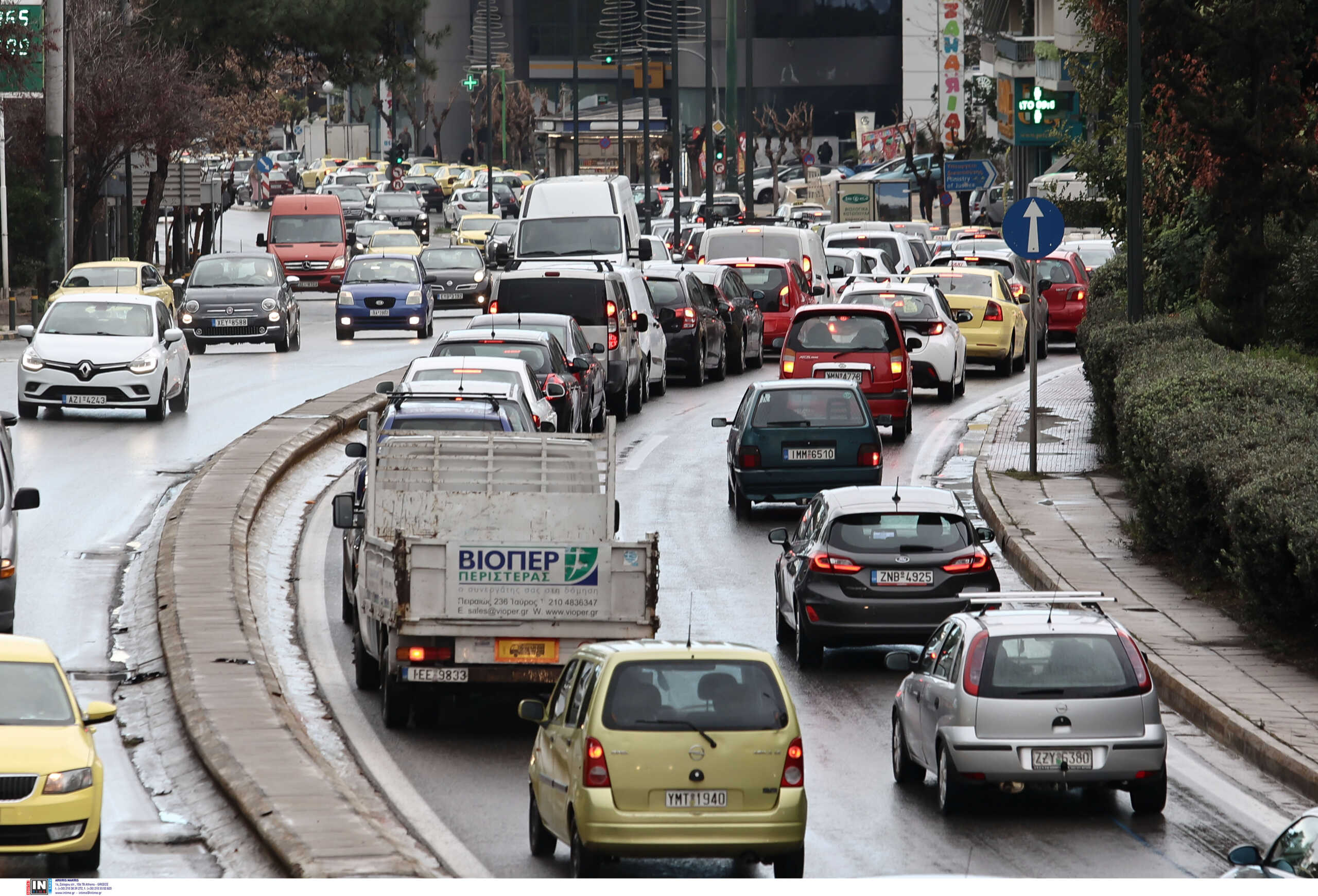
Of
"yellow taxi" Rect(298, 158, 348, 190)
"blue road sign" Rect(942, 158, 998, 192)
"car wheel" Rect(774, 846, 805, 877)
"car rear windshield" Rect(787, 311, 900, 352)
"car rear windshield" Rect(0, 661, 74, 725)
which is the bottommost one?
"car wheel" Rect(774, 846, 805, 877)

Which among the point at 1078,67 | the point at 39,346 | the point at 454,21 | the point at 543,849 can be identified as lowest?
the point at 543,849

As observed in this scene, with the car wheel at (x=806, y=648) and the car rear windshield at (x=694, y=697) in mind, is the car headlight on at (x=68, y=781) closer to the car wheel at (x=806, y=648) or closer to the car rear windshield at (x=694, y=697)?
the car rear windshield at (x=694, y=697)

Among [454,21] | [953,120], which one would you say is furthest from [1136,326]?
[454,21]

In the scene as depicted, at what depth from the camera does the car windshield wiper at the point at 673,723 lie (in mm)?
10586

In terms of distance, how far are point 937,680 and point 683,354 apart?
923 inches

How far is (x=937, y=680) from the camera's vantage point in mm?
12820

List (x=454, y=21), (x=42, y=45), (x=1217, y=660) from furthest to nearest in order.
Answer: (x=454, y=21) < (x=42, y=45) < (x=1217, y=660)

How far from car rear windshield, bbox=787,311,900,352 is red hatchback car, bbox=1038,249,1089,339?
44.0 ft

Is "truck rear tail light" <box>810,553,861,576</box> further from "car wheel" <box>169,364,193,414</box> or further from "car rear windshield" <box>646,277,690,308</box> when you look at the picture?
"car rear windshield" <box>646,277,690,308</box>

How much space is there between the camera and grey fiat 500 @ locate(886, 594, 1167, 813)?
1225cm

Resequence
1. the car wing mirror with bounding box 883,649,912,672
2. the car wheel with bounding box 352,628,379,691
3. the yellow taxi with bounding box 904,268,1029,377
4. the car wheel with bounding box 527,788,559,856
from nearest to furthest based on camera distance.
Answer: the car wheel with bounding box 527,788,559,856 < the car wing mirror with bounding box 883,649,912,672 < the car wheel with bounding box 352,628,379,691 < the yellow taxi with bounding box 904,268,1029,377

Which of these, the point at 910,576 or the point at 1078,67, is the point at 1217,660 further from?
the point at 1078,67

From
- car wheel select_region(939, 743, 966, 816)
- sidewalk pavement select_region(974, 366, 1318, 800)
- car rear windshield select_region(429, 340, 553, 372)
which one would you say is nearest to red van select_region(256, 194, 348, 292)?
sidewalk pavement select_region(974, 366, 1318, 800)

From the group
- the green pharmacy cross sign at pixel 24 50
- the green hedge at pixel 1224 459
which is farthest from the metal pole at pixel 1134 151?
the green pharmacy cross sign at pixel 24 50
